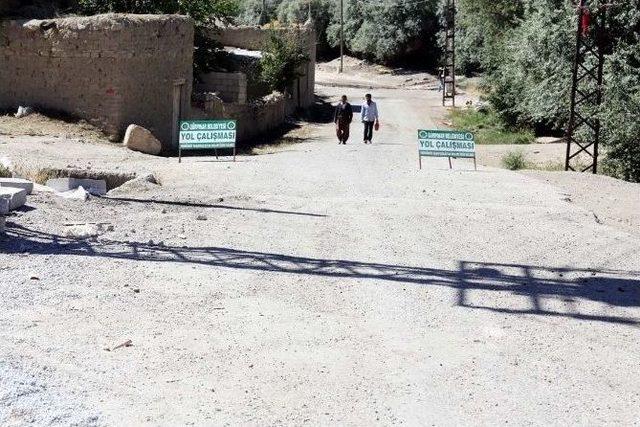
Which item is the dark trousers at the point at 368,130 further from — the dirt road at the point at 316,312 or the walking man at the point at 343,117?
the dirt road at the point at 316,312

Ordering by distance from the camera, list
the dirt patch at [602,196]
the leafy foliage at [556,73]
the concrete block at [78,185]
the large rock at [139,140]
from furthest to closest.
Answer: the leafy foliage at [556,73]
the large rock at [139,140]
the dirt patch at [602,196]
the concrete block at [78,185]

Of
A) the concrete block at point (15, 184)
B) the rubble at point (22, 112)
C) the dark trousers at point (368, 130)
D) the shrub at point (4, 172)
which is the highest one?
the rubble at point (22, 112)

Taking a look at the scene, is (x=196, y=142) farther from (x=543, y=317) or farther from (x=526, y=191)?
(x=543, y=317)

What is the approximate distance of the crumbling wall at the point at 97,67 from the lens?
871 inches

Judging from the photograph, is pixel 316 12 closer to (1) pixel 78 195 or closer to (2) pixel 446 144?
(2) pixel 446 144

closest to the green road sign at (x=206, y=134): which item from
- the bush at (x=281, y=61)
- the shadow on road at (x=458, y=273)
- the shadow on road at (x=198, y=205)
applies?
the shadow on road at (x=198, y=205)

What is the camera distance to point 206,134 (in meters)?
20.2

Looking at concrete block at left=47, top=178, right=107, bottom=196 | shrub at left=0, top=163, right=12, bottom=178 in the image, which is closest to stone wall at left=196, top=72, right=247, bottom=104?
shrub at left=0, top=163, right=12, bottom=178

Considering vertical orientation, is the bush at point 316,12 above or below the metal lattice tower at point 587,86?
above

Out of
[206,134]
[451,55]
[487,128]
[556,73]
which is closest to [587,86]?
[556,73]

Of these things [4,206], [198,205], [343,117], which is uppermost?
[343,117]

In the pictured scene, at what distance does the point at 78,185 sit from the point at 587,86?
1714cm

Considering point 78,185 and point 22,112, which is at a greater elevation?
point 22,112

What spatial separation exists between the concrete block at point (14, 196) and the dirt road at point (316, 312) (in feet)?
0.89
